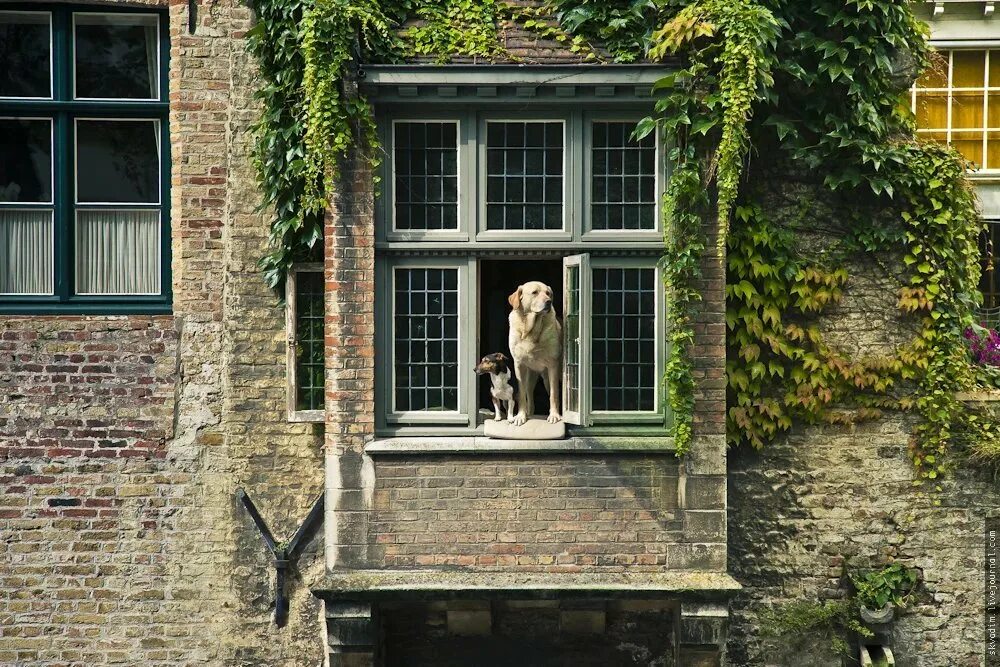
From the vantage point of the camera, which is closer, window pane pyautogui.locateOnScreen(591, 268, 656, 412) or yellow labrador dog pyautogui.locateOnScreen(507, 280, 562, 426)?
yellow labrador dog pyautogui.locateOnScreen(507, 280, 562, 426)

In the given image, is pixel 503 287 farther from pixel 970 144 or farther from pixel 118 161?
pixel 970 144

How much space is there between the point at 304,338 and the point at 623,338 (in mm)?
2503

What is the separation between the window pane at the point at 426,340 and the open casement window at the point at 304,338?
0.79 m

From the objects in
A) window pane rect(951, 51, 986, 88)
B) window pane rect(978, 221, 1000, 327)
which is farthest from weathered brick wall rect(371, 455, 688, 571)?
window pane rect(951, 51, 986, 88)

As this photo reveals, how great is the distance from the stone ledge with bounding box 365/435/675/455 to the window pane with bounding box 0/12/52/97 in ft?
13.8

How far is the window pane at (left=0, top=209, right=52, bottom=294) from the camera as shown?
852cm

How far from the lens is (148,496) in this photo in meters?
8.35

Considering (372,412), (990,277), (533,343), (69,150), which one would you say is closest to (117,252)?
(69,150)

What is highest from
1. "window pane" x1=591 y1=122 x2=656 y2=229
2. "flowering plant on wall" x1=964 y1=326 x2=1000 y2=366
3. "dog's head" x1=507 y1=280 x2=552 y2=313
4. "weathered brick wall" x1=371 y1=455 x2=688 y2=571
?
"window pane" x1=591 y1=122 x2=656 y2=229

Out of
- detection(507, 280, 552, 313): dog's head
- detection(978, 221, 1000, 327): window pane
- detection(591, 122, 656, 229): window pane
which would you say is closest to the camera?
detection(507, 280, 552, 313): dog's head

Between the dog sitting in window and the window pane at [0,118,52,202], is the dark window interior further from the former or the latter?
the window pane at [0,118,52,202]

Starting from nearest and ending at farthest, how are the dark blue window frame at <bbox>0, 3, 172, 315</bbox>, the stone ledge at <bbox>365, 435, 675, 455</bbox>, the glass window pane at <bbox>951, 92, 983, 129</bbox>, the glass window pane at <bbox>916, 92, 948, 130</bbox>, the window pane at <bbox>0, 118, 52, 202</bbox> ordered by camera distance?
1. the stone ledge at <bbox>365, 435, 675, 455</bbox>
2. the dark blue window frame at <bbox>0, 3, 172, 315</bbox>
3. the window pane at <bbox>0, 118, 52, 202</bbox>
4. the glass window pane at <bbox>916, 92, 948, 130</bbox>
5. the glass window pane at <bbox>951, 92, 983, 129</bbox>

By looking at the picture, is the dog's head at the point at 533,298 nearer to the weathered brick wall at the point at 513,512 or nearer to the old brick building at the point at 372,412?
the old brick building at the point at 372,412

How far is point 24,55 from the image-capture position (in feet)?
27.8
